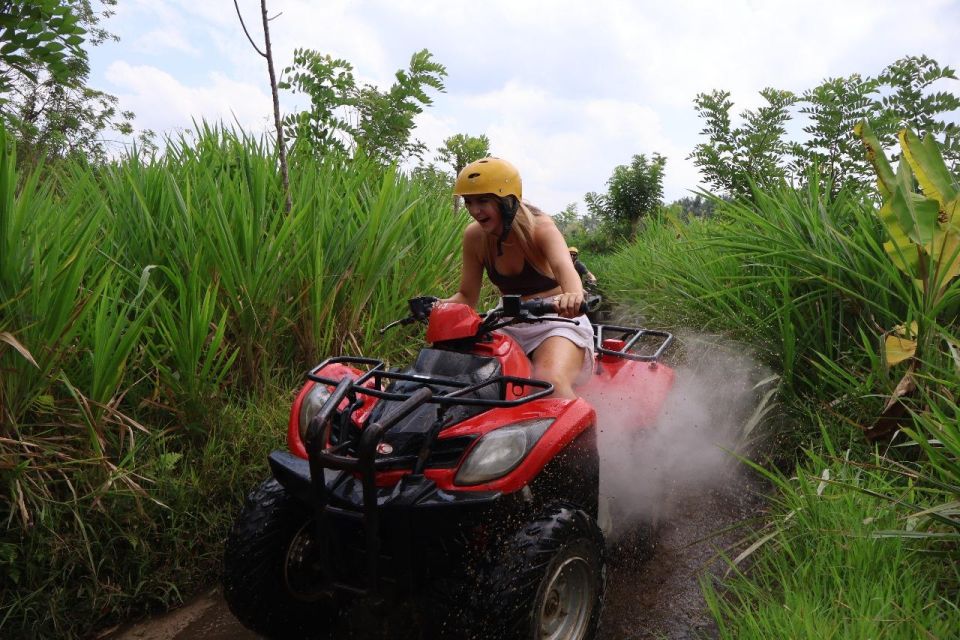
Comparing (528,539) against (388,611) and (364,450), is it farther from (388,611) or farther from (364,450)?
(388,611)

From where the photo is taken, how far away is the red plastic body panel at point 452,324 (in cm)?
246

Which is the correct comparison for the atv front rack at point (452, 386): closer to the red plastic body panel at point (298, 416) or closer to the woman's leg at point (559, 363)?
the red plastic body panel at point (298, 416)

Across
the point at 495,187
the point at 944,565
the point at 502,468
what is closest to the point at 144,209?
the point at 495,187

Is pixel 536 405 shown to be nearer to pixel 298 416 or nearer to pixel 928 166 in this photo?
pixel 298 416

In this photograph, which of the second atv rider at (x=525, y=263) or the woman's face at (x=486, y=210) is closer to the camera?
the second atv rider at (x=525, y=263)

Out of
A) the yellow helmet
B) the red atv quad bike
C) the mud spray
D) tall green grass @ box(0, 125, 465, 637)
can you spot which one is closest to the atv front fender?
the red atv quad bike

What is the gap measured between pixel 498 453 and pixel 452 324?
1.98 feet

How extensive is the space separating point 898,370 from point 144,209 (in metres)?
3.62

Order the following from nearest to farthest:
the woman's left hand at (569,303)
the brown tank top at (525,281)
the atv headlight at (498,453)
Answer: the atv headlight at (498,453) → the woman's left hand at (569,303) → the brown tank top at (525,281)

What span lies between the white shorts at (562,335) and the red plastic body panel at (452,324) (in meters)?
0.54

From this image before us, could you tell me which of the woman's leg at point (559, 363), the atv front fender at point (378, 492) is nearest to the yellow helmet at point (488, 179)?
the woman's leg at point (559, 363)

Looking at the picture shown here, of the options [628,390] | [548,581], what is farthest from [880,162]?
[548,581]

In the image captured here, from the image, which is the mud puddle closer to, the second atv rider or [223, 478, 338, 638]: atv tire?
[223, 478, 338, 638]: atv tire

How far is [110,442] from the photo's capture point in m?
2.65
